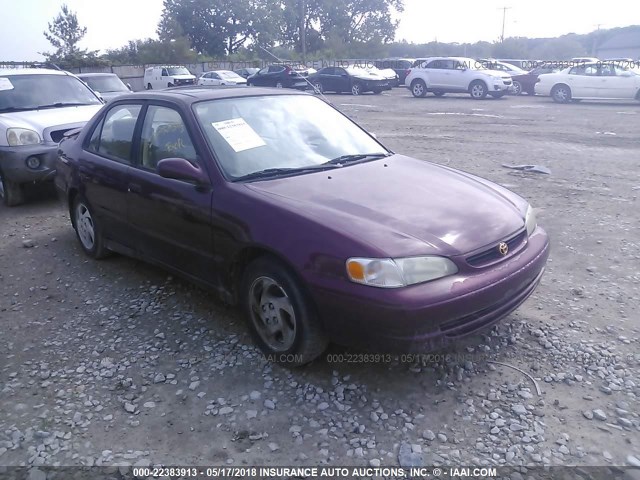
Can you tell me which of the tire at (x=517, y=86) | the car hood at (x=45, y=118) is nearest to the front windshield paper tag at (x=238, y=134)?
the car hood at (x=45, y=118)

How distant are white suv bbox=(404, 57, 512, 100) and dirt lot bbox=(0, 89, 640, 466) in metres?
19.2

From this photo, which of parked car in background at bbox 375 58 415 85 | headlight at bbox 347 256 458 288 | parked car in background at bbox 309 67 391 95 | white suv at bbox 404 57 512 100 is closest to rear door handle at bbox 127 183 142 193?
headlight at bbox 347 256 458 288

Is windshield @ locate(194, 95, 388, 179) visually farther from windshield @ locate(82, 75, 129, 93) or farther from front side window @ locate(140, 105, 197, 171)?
windshield @ locate(82, 75, 129, 93)

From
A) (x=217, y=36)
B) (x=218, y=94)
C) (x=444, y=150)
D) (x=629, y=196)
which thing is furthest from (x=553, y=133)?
(x=217, y=36)

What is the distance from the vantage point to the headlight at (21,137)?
7.16 metres

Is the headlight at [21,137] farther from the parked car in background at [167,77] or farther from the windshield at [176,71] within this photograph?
the windshield at [176,71]

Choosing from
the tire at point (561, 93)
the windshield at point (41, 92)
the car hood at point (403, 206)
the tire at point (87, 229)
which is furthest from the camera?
the tire at point (561, 93)

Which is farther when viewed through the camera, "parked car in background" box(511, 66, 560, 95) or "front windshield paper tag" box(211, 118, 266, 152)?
"parked car in background" box(511, 66, 560, 95)

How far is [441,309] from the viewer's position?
292 centimetres

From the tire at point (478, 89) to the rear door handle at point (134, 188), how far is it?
21357mm

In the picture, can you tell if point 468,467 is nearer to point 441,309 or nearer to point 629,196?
point 441,309

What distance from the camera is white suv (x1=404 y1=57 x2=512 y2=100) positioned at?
23141 millimetres

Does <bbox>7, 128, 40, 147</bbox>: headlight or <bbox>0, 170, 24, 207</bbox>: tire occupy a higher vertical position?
<bbox>7, 128, 40, 147</bbox>: headlight

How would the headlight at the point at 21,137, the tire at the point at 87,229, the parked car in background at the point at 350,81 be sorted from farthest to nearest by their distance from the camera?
the parked car in background at the point at 350,81, the headlight at the point at 21,137, the tire at the point at 87,229
